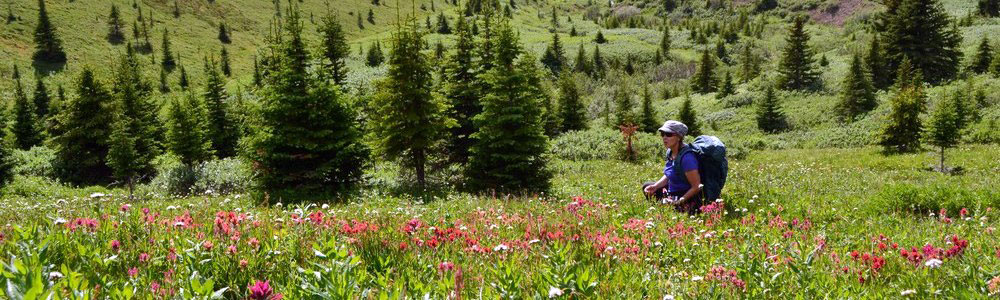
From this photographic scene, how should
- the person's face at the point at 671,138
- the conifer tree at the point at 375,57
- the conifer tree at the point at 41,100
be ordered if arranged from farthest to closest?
1. the conifer tree at the point at 375,57
2. the conifer tree at the point at 41,100
3. the person's face at the point at 671,138

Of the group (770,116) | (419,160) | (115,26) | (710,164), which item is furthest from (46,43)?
(710,164)

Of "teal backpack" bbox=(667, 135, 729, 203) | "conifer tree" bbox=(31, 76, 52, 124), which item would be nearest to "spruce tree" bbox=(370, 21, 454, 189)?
"teal backpack" bbox=(667, 135, 729, 203)

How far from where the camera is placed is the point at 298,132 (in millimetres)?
15883

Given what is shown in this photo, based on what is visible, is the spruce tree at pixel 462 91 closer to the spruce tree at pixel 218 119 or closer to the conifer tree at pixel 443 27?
the spruce tree at pixel 218 119

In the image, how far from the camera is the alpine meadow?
2908mm

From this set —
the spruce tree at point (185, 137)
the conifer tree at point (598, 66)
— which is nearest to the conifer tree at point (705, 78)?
the conifer tree at point (598, 66)

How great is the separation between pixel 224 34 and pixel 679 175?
404 feet

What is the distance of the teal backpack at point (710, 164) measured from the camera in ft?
22.8

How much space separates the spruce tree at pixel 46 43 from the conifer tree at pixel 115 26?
1203 cm

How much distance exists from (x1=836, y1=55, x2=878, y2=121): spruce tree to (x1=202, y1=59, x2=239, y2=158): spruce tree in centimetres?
5082

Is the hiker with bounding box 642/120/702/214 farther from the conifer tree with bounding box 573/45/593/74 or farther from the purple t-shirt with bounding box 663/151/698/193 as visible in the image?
the conifer tree with bounding box 573/45/593/74

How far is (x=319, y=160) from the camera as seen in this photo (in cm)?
1670

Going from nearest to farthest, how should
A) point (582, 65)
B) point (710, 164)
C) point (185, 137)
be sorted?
point (710, 164) → point (185, 137) → point (582, 65)

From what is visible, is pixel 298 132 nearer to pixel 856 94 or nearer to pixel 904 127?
pixel 904 127
